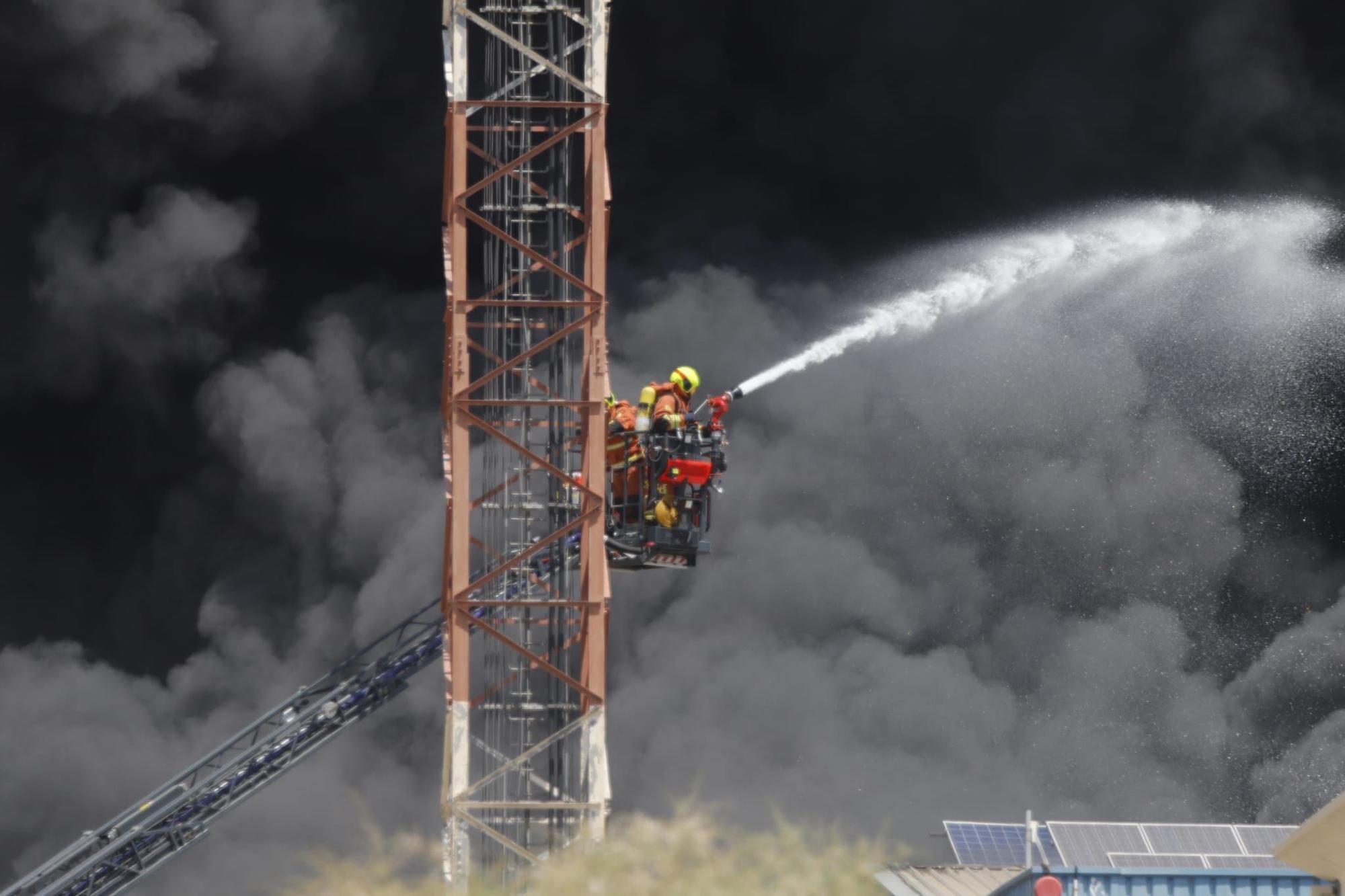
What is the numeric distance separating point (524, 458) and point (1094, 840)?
14.5 metres

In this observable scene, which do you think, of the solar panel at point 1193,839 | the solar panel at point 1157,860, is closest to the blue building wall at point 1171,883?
the solar panel at point 1157,860

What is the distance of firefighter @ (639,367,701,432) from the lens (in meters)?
39.6

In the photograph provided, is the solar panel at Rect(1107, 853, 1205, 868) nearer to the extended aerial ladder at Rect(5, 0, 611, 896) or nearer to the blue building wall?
the blue building wall

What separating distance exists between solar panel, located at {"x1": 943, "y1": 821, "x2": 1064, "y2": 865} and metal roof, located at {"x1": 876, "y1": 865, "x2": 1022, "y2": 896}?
18.0 inches

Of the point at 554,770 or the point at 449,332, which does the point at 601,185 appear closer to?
the point at 449,332

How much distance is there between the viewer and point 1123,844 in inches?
1770

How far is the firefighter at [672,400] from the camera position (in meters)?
39.6

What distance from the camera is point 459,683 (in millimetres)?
39125

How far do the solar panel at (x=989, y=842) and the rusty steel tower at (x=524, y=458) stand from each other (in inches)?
385

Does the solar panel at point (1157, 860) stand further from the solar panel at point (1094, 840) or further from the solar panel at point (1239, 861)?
the solar panel at point (1239, 861)

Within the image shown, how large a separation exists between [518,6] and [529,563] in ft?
35.9

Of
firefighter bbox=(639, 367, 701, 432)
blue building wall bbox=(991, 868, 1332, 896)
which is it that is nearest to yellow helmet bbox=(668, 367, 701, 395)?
firefighter bbox=(639, 367, 701, 432)

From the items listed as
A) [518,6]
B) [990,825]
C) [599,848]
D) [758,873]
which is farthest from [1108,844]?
[518,6]

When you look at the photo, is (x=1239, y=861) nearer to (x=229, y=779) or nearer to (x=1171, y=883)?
(x=1171, y=883)
